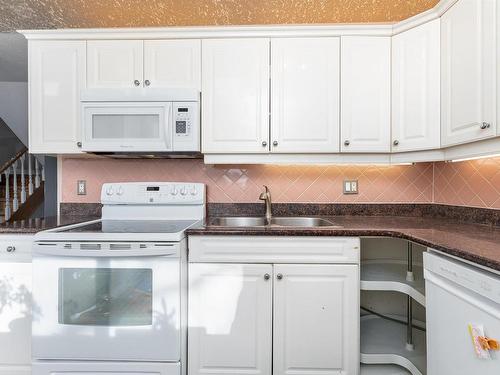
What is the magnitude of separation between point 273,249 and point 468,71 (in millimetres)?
1348

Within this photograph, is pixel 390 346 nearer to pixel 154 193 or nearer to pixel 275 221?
pixel 275 221

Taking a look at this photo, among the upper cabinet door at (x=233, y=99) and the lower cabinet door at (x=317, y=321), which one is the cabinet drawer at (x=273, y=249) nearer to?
the lower cabinet door at (x=317, y=321)

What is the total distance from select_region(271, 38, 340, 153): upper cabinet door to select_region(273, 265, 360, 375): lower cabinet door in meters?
0.80

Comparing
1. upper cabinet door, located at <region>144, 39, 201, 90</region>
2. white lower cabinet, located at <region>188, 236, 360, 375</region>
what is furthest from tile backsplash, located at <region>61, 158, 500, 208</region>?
white lower cabinet, located at <region>188, 236, 360, 375</region>

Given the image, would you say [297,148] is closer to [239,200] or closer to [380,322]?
[239,200]

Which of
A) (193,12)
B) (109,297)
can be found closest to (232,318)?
(109,297)

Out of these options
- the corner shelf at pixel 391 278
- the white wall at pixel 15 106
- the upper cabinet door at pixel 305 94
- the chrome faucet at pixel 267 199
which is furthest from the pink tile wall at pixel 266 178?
the white wall at pixel 15 106

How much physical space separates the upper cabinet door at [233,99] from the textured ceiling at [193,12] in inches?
7.0

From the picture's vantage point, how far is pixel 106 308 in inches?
57.8

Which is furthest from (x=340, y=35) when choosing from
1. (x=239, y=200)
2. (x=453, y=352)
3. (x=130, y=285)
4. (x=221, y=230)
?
(x=130, y=285)

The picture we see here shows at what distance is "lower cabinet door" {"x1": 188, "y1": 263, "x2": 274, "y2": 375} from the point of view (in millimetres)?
1545

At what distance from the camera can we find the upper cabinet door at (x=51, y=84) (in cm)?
193

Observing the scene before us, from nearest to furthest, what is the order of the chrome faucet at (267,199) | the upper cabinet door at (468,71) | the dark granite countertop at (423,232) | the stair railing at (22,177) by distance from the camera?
the dark granite countertop at (423,232), the upper cabinet door at (468,71), the chrome faucet at (267,199), the stair railing at (22,177)

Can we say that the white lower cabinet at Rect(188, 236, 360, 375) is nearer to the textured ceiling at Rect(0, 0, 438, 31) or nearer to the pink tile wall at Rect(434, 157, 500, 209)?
the pink tile wall at Rect(434, 157, 500, 209)
